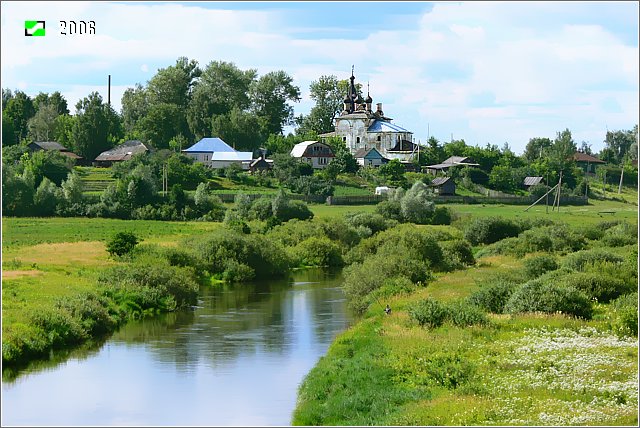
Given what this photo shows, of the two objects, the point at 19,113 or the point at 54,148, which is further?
the point at 19,113

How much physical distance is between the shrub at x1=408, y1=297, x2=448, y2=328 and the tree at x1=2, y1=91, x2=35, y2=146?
3831 inches

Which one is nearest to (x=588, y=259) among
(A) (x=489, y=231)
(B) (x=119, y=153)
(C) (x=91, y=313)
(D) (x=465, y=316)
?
(D) (x=465, y=316)

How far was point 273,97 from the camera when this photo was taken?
14750 centimetres

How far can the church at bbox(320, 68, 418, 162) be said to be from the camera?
137 m

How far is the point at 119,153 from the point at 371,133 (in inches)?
1447

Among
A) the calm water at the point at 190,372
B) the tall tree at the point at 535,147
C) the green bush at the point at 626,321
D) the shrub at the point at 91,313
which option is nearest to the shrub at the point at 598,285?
the green bush at the point at 626,321

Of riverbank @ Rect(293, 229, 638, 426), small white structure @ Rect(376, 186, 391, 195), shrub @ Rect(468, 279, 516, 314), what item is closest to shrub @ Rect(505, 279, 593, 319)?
riverbank @ Rect(293, 229, 638, 426)

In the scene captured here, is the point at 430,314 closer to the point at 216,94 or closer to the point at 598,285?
the point at 598,285

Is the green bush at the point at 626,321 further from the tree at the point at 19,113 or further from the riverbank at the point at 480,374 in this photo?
the tree at the point at 19,113

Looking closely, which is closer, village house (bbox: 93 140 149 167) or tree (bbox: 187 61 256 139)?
village house (bbox: 93 140 149 167)

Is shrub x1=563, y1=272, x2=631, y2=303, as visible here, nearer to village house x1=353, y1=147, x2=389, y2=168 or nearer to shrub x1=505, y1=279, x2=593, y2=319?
shrub x1=505, y1=279, x2=593, y2=319

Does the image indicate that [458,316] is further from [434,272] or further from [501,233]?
[501,233]

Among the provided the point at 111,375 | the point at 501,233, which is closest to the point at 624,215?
the point at 501,233

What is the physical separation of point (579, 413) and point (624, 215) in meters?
76.6
